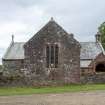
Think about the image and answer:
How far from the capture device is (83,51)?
6059cm

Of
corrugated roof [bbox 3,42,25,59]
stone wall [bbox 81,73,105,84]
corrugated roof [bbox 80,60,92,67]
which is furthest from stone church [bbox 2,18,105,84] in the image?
corrugated roof [bbox 3,42,25,59]

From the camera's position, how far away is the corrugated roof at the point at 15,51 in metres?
57.4

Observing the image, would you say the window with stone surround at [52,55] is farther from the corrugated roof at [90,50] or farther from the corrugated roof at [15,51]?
the corrugated roof at [90,50]

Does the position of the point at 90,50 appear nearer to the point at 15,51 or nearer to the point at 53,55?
the point at 53,55

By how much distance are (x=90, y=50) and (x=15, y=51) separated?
10.7m

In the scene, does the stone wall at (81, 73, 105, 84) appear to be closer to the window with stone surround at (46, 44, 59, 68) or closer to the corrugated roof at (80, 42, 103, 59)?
the window with stone surround at (46, 44, 59, 68)

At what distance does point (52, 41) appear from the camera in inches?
2047

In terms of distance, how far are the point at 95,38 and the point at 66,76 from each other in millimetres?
16230

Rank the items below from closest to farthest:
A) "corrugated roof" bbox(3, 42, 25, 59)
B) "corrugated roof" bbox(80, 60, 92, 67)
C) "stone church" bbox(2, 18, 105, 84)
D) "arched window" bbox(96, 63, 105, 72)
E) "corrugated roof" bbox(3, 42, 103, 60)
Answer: "stone church" bbox(2, 18, 105, 84) → "corrugated roof" bbox(80, 60, 92, 67) → "corrugated roof" bbox(3, 42, 25, 59) → "corrugated roof" bbox(3, 42, 103, 60) → "arched window" bbox(96, 63, 105, 72)

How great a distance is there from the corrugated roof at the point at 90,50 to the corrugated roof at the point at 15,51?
8.52 m

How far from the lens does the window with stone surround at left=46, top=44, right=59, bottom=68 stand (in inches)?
2034

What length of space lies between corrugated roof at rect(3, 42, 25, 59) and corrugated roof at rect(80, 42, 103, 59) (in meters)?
8.52

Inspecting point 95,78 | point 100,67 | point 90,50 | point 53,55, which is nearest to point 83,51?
point 90,50

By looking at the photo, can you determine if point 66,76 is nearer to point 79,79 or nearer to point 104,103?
point 79,79
